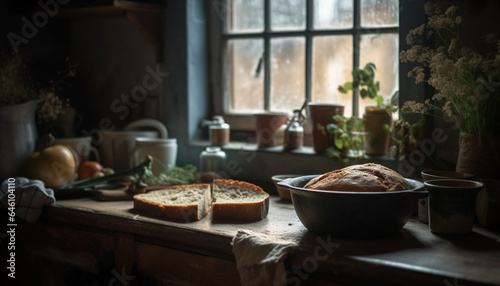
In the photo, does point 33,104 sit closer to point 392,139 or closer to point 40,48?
point 40,48

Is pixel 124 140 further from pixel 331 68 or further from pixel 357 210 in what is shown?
pixel 357 210

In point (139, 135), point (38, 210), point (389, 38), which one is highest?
point (389, 38)

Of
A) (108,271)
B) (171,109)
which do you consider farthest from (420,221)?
(171,109)

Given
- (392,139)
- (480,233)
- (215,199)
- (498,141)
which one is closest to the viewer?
(480,233)

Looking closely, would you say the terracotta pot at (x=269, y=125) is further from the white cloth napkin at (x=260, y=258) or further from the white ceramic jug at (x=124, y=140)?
the white cloth napkin at (x=260, y=258)

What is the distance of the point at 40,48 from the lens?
9.12 ft

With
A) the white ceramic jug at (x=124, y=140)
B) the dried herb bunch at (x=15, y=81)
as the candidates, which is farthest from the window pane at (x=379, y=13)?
the dried herb bunch at (x=15, y=81)

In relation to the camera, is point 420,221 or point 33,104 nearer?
point 420,221

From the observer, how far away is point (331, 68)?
2.32 m

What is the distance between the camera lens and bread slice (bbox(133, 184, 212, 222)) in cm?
176

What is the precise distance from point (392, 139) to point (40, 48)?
5.92 ft

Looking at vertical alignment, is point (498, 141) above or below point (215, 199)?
above

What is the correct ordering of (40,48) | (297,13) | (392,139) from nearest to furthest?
(392,139), (297,13), (40,48)

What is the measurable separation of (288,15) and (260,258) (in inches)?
51.4
